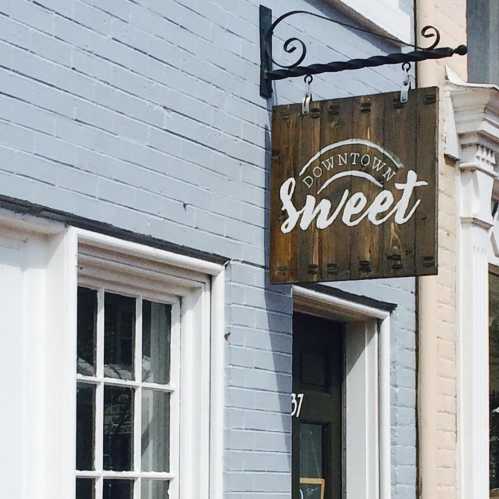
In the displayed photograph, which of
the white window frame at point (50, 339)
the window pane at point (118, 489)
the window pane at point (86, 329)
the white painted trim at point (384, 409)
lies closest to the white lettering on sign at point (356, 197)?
the white window frame at point (50, 339)

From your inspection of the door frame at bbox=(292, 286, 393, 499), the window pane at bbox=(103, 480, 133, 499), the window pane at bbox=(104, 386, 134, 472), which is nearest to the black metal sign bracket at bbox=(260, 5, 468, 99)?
the door frame at bbox=(292, 286, 393, 499)

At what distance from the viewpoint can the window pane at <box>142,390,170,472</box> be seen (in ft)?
18.7

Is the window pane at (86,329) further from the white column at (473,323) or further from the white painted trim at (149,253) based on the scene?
the white column at (473,323)

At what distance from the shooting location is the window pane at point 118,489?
17.9 feet

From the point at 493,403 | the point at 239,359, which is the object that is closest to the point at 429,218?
the point at 239,359

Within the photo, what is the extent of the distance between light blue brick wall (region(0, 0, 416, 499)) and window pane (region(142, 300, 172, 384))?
25 cm

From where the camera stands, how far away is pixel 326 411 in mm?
7277

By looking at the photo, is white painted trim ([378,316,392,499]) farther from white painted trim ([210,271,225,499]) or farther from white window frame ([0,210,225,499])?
white window frame ([0,210,225,499])

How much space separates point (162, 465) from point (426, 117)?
1.66m

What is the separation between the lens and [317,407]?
7.21 m

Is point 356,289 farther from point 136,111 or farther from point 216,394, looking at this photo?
point 136,111

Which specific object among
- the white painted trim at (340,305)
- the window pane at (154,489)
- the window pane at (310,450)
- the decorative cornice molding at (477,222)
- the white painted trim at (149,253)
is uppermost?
the decorative cornice molding at (477,222)

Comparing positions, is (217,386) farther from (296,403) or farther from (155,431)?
(296,403)

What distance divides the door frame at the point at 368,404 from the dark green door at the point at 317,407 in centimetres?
5
